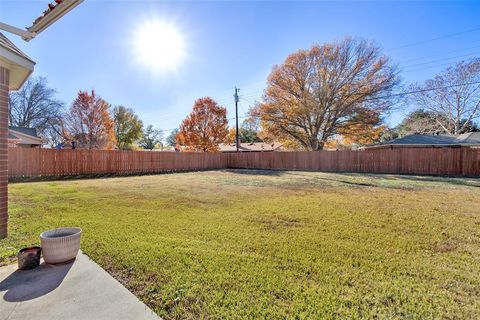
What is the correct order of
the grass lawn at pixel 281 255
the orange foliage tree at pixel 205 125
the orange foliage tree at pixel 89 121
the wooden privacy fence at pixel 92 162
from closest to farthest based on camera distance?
the grass lawn at pixel 281 255 < the wooden privacy fence at pixel 92 162 < the orange foliage tree at pixel 89 121 < the orange foliage tree at pixel 205 125

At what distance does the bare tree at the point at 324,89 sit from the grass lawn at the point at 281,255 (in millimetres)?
17064

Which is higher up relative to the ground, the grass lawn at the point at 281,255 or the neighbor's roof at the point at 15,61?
→ the neighbor's roof at the point at 15,61

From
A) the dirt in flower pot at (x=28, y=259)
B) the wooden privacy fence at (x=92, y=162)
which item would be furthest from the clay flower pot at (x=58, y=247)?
the wooden privacy fence at (x=92, y=162)

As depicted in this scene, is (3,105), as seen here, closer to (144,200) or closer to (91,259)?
(91,259)

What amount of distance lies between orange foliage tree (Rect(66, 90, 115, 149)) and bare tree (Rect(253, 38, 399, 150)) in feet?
54.4

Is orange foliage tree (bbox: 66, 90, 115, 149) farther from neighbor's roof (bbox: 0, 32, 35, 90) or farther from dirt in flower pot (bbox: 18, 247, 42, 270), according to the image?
dirt in flower pot (bbox: 18, 247, 42, 270)

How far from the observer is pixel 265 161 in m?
21.8

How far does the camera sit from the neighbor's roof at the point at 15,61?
128 inches

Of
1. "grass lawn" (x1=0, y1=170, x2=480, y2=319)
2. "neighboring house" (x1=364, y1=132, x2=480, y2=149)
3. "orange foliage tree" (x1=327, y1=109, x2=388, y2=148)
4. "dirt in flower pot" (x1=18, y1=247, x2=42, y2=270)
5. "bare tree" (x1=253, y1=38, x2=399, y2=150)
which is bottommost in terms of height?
"grass lawn" (x1=0, y1=170, x2=480, y2=319)

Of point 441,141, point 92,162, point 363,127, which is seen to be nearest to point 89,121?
point 92,162

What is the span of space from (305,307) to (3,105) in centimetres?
481

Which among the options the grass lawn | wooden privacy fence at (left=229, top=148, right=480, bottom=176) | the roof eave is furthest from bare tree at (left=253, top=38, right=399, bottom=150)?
the roof eave

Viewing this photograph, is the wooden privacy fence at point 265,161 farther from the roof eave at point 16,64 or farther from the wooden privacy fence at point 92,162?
the roof eave at point 16,64

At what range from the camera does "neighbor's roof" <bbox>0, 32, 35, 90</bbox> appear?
10.7 feet
